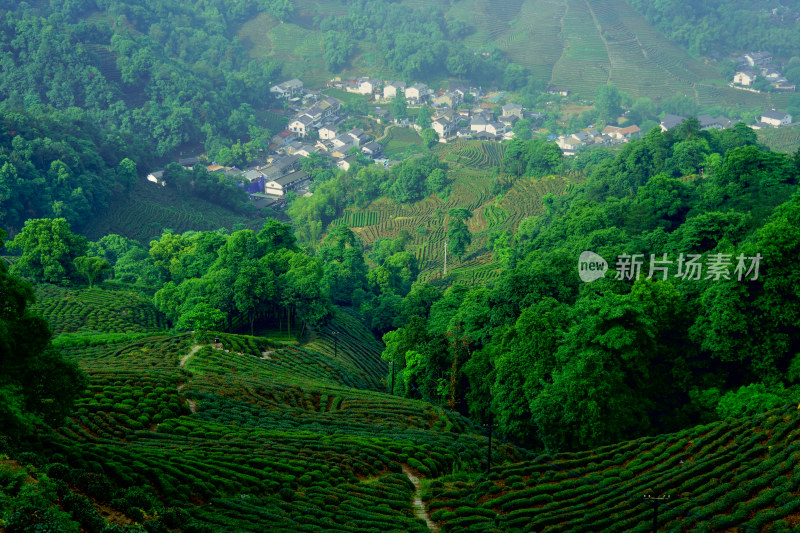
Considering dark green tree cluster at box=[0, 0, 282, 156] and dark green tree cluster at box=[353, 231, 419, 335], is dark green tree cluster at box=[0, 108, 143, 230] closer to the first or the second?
dark green tree cluster at box=[0, 0, 282, 156]

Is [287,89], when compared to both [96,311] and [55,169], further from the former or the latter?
[96,311]

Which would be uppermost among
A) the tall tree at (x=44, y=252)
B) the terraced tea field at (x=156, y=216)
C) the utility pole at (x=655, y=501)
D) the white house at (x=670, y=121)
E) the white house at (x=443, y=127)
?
the white house at (x=670, y=121)

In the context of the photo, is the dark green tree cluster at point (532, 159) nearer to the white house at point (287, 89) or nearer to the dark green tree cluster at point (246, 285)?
the dark green tree cluster at point (246, 285)

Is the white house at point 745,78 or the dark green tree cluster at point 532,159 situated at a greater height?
the white house at point 745,78

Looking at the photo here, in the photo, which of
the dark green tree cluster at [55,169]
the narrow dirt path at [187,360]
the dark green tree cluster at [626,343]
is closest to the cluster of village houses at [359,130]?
the dark green tree cluster at [55,169]

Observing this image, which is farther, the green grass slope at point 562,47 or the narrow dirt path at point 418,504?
the green grass slope at point 562,47

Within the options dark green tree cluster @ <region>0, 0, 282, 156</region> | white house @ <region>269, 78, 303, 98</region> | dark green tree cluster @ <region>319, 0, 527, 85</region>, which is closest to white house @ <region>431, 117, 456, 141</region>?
dark green tree cluster @ <region>319, 0, 527, 85</region>

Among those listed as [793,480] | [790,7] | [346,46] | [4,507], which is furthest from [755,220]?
[790,7]
